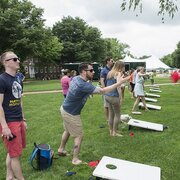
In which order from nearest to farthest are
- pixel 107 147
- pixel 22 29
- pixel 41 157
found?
1. pixel 41 157
2. pixel 107 147
3. pixel 22 29

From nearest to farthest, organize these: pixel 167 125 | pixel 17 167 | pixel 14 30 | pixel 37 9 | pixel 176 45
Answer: pixel 17 167 < pixel 167 125 < pixel 14 30 < pixel 37 9 < pixel 176 45

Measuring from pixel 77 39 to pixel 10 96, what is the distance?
67.8m

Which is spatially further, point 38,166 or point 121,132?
point 121,132

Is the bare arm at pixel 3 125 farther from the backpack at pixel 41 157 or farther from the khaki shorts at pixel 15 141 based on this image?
the backpack at pixel 41 157

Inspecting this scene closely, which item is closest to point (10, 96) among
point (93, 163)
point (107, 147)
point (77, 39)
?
point (93, 163)

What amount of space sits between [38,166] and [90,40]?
222 ft

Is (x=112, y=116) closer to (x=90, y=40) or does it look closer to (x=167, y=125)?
(x=167, y=125)

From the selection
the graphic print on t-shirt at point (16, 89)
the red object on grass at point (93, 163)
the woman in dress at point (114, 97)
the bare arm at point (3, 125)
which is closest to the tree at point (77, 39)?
the woman in dress at point (114, 97)

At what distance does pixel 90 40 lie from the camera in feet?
238

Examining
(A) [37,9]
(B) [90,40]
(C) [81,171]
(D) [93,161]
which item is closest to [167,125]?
(D) [93,161]

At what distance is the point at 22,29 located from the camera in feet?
152

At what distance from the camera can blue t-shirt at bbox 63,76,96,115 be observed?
5688 millimetres

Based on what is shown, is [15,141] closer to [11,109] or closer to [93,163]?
[11,109]

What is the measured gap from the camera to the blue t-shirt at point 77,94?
569 cm
